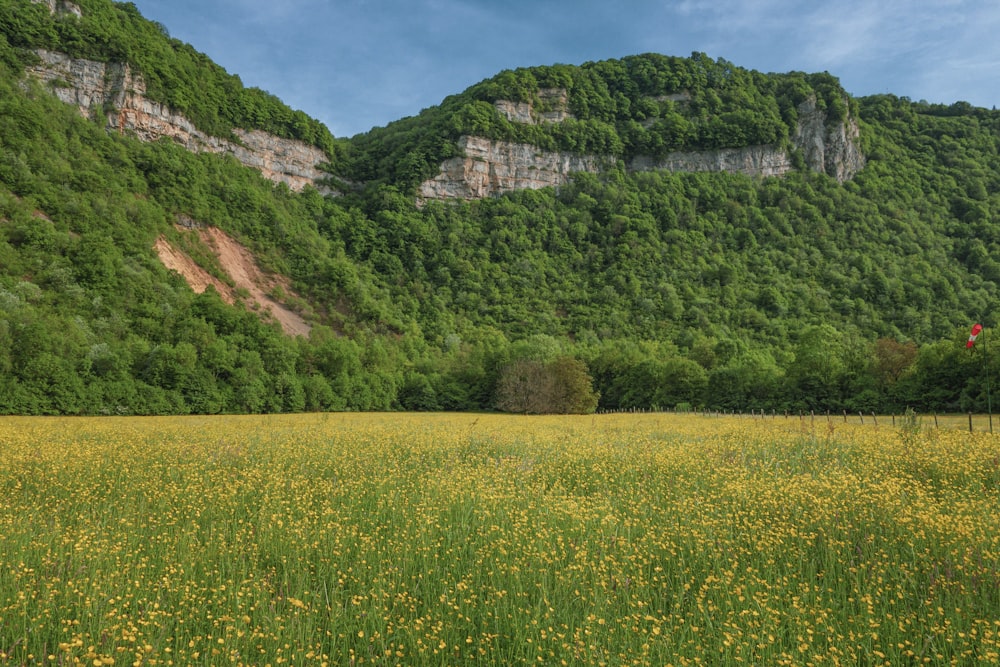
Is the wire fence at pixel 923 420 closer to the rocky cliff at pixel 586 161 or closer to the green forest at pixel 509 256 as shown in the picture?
the green forest at pixel 509 256

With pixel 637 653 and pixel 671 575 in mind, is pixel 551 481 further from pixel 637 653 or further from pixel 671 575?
pixel 637 653

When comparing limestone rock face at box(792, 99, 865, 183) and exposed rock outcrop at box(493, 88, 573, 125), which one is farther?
exposed rock outcrop at box(493, 88, 573, 125)

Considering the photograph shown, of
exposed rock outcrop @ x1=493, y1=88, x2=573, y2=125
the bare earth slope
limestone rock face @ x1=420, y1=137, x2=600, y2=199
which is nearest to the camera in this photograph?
the bare earth slope

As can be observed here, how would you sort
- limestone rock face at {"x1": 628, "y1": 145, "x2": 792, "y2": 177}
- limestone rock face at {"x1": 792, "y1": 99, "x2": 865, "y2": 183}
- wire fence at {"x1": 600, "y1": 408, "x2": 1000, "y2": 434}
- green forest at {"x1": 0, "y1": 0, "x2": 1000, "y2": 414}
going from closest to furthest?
wire fence at {"x1": 600, "y1": 408, "x2": 1000, "y2": 434} < green forest at {"x1": 0, "y1": 0, "x2": 1000, "y2": 414} < limestone rock face at {"x1": 792, "y1": 99, "x2": 865, "y2": 183} < limestone rock face at {"x1": 628, "y1": 145, "x2": 792, "y2": 177}

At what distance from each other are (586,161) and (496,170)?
88.8ft

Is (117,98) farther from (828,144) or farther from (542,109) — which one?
(828,144)

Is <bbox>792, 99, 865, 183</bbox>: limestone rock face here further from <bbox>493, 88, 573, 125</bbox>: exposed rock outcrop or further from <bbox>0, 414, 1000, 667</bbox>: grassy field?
<bbox>0, 414, 1000, 667</bbox>: grassy field

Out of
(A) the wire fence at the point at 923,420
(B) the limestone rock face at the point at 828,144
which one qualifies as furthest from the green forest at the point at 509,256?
(B) the limestone rock face at the point at 828,144

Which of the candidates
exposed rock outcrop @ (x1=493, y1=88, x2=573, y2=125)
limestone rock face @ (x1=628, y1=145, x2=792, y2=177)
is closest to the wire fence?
limestone rock face @ (x1=628, y1=145, x2=792, y2=177)

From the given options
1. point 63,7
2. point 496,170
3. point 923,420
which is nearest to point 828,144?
point 496,170

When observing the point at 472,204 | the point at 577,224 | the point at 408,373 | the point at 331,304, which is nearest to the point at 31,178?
the point at 331,304

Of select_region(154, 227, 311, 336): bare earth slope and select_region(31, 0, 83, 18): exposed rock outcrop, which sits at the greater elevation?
select_region(31, 0, 83, 18): exposed rock outcrop

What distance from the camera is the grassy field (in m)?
4.34

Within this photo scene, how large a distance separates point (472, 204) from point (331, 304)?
47818mm
